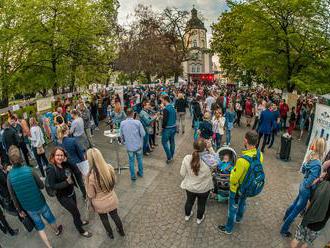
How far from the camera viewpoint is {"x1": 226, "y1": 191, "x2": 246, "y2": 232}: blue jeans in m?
4.09

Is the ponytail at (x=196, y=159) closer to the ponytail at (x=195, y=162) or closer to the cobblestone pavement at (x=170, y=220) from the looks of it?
the ponytail at (x=195, y=162)

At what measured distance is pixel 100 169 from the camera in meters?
3.57

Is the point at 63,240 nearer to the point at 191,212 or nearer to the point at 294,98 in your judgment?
the point at 191,212

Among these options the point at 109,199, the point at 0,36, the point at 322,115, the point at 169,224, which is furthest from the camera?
the point at 0,36

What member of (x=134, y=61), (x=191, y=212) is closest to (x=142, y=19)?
(x=134, y=61)

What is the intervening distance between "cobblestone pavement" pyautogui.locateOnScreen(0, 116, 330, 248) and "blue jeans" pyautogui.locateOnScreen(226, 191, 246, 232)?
186 mm

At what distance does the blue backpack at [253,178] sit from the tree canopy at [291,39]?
345 inches

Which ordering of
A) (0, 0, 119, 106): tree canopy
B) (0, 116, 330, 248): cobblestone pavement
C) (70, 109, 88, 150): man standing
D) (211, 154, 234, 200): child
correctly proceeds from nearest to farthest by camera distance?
(0, 116, 330, 248): cobblestone pavement, (211, 154, 234, 200): child, (70, 109, 88, 150): man standing, (0, 0, 119, 106): tree canopy

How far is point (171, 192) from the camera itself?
5.99 metres

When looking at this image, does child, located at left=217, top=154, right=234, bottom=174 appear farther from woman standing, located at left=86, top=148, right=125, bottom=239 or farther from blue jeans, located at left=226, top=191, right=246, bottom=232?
woman standing, located at left=86, top=148, right=125, bottom=239

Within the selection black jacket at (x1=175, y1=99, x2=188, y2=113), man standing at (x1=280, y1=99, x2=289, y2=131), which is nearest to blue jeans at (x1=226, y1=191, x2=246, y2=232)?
black jacket at (x1=175, y1=99, x2=188, y2=113)

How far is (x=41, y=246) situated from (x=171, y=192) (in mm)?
3072

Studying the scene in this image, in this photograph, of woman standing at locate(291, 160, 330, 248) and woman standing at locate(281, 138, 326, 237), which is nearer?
woman standing at locate(291, 160, 330, 248)

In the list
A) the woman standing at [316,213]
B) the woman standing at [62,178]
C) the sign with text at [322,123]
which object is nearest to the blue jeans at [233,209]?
the woman standing at [316,213]
